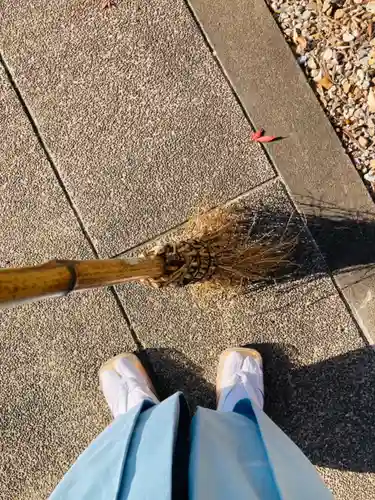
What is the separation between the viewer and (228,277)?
2.21 meters

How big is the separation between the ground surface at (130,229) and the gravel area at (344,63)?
0.34 meters

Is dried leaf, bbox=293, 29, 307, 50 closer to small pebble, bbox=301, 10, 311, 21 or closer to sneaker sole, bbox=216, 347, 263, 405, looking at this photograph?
small pebble, bbox=301, 10, 311, 21

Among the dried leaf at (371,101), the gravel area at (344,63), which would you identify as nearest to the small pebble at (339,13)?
the gravel area at (344,63)

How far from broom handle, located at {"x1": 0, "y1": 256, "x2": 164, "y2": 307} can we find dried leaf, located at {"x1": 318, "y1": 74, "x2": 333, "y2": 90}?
108 centimetres

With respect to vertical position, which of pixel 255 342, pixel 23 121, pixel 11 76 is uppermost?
pixel 11 76

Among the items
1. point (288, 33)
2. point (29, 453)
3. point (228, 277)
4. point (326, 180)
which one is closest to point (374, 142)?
point (326, 180)

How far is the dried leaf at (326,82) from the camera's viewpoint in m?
2.31

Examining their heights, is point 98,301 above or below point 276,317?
above

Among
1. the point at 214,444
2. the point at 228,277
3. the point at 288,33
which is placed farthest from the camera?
the point at 288,33

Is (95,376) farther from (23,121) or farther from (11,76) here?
(11,76)

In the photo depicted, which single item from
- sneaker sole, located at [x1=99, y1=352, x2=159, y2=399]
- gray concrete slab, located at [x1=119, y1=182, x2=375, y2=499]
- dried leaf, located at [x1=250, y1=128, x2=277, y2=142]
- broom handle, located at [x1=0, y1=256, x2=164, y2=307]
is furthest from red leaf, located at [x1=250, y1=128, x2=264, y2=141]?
sneaker sole, located at [x1=99, y1=352, x2=159, y2=399]

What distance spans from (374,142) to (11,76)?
159 centimetres

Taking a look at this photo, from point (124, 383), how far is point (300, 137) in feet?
4.03

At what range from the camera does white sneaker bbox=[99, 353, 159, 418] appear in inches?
88.7
